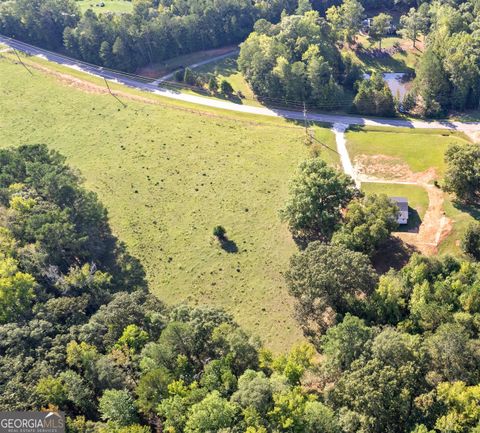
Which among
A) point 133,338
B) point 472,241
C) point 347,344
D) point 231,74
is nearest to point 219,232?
point 133,338

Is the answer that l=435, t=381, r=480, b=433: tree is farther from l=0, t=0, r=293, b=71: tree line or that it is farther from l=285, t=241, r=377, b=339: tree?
l=0, t=0, r=293, b=71: tree line

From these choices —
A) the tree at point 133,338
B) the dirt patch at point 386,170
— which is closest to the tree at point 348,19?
the dirt patch at point 386,170

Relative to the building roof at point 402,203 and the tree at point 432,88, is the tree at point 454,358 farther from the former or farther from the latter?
the tree at point 432,88

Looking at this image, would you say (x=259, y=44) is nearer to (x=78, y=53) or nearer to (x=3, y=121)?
(x=78, y=53)

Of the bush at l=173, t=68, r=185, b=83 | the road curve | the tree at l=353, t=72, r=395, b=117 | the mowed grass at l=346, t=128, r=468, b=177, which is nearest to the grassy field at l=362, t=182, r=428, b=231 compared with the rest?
the mowed grass at l=346, t=128, r=468, b=177

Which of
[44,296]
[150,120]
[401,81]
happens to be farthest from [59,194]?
[401,81]

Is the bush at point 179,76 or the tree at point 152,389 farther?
the bush at point 179,76
